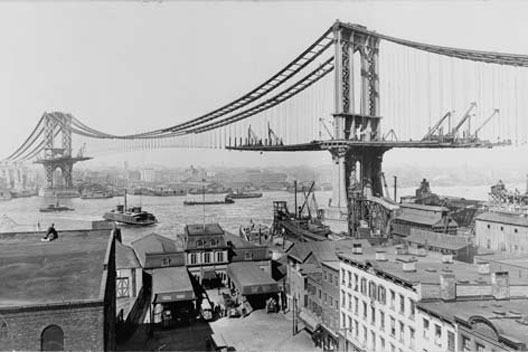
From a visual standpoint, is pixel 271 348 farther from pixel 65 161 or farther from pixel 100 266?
pixel 65 161

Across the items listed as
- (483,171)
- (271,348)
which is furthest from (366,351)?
(483,171)

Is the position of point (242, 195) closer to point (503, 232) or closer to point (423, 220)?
point (423, 220)

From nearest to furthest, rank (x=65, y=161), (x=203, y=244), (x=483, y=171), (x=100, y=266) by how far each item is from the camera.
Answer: (x=100, y=266), (x=203, y=244), (x=65, y=161), (x=483, y=171)

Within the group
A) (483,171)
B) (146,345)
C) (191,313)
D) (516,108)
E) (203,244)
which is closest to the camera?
(146,345)

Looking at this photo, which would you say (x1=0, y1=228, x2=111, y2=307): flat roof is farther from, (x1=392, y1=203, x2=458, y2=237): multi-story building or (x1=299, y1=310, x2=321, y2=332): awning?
(x1=392, y1=203, x2=458, y2=237): multi-story building

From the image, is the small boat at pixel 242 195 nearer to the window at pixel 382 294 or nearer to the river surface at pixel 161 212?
the river surface at pixel 161 212

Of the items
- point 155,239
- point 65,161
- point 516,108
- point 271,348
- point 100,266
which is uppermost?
point 516,108

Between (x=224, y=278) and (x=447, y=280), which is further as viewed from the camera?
(x=224, y=278)
